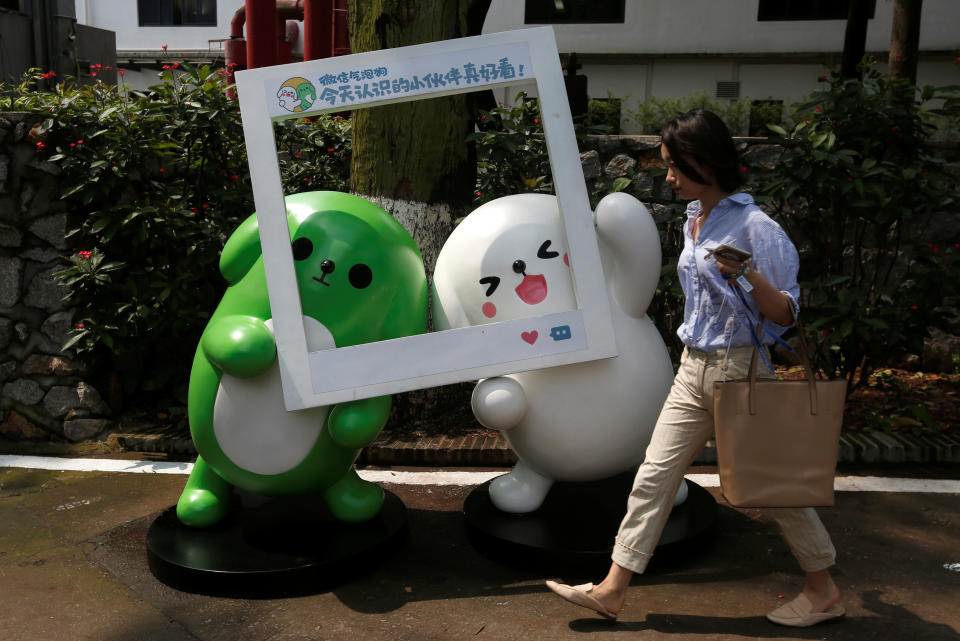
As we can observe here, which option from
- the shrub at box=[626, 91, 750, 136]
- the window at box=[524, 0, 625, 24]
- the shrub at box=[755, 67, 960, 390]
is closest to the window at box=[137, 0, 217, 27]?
the window at box=[524, 0, 625, 24]

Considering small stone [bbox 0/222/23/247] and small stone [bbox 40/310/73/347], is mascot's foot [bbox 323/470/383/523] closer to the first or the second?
small stone [bbox 40/310/73/347]

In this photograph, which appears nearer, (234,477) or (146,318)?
(234,477)

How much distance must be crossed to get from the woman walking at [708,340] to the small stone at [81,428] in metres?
3.32

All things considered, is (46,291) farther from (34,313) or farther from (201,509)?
(201,509)

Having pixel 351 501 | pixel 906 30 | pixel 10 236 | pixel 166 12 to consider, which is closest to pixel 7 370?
pixel 10 236

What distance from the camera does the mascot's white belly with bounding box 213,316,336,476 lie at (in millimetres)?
3041

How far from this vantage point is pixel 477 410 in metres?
3.11

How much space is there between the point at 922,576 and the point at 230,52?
14.6 m

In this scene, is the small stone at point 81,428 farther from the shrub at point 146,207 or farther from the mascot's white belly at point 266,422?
the mascot's white belly at point 266,422

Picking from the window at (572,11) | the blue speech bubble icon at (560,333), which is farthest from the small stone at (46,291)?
the window at (572,11)

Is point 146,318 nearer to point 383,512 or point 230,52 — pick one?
point 383,512

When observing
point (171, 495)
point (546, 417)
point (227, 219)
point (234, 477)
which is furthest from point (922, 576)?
point (227, 219)

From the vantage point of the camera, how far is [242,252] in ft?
10.4

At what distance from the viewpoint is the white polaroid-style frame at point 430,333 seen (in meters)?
2.95
